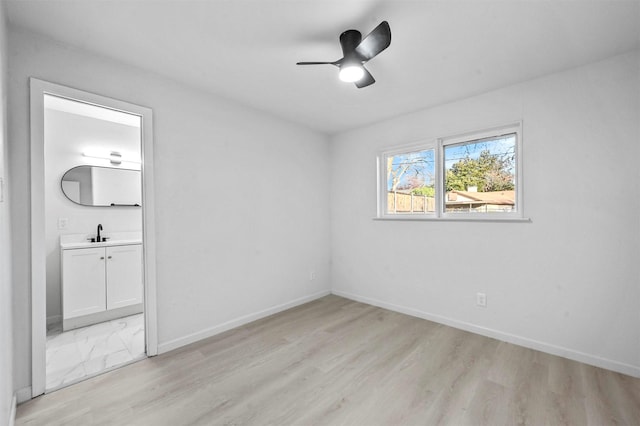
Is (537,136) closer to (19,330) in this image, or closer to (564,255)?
(564,255)

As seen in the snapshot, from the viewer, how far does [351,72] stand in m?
2.01

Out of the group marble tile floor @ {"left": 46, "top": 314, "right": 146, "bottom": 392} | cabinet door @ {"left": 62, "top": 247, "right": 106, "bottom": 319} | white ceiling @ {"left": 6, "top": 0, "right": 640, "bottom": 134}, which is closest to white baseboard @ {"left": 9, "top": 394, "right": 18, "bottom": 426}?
marble tile floor @ {"left": 46, "top": 314, "right": 146, "bottom": 392}

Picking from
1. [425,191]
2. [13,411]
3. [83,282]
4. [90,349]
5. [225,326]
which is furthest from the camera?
[425,191]

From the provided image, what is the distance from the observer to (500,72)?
245 cm

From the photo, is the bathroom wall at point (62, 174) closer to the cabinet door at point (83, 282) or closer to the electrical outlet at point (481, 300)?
the cabinet door at point (83, 282)

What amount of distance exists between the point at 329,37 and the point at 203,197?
1.87 meters

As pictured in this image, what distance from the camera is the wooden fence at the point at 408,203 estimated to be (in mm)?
3400

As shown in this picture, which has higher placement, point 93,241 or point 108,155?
point 108,155

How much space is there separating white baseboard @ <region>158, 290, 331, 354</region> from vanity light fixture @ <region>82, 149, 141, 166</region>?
2587mm

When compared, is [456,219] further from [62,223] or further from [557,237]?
[62,223]

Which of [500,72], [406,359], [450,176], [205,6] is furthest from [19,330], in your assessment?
[500,72]

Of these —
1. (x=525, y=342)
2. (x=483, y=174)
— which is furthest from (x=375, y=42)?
(x=525, y=342)

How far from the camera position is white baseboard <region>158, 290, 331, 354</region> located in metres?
2.58

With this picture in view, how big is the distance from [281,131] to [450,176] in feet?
7.01
